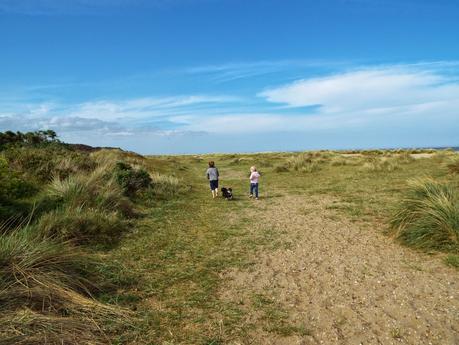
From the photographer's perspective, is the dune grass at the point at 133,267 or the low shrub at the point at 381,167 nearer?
the dune grass at the point at 133,267

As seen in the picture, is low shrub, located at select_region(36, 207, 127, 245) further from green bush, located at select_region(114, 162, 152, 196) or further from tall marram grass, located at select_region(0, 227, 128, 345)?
green bush, located at select_region(114, 162, 152, 196)

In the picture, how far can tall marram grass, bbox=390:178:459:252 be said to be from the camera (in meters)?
6.95

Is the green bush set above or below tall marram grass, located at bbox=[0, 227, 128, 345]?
above

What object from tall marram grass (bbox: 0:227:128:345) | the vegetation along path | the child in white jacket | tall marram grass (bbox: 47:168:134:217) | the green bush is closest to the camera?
tall marram grass (bbox: 0:227:128:345)

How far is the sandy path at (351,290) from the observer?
4262mm

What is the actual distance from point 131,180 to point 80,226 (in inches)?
260

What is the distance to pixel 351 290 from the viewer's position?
18.0ft

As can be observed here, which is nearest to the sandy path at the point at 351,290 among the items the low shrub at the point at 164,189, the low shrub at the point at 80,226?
the low shrub at the point at 80,226

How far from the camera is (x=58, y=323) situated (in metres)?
4.04

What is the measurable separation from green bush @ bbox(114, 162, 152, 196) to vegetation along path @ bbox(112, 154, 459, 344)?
371 centimetres

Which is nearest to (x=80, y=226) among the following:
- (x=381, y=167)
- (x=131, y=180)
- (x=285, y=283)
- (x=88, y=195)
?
(x=88, y=195)

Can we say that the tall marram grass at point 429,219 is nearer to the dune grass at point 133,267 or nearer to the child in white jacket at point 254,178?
the dune grass at point 133,267

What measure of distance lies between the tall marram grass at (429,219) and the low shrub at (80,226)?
6537 mm

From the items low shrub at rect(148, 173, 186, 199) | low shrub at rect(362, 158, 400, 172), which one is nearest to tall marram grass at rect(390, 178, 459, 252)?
low shrub at rect(148, 173, 186, 199)
